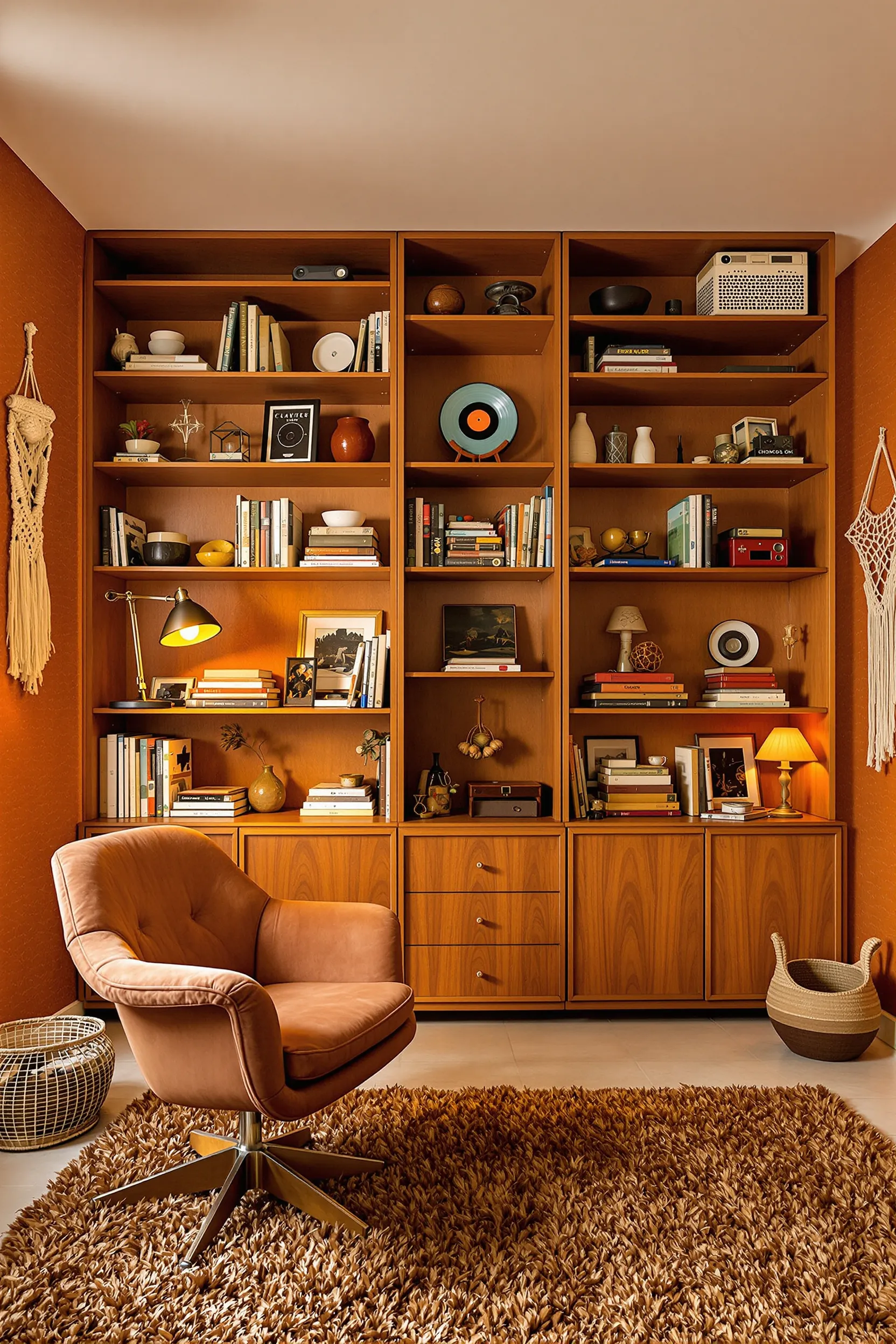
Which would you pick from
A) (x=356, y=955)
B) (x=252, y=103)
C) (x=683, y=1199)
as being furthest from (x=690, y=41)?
(x=683, y=1199)

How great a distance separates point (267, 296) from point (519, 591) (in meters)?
1.50

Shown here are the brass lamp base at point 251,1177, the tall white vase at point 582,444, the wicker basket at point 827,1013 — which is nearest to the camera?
the brass lamp base at point 251,1177

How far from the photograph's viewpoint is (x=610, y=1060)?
3.04m

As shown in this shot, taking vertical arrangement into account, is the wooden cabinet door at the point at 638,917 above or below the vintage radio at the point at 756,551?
below

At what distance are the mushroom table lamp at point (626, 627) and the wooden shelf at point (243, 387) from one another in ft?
4.16

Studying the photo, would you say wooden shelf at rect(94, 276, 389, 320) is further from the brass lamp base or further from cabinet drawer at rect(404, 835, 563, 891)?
the brass lamp base

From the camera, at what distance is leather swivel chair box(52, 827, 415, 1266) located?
187 cm

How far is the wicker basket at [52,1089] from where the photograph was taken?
2.40m

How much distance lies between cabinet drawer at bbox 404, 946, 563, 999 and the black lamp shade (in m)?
1.37

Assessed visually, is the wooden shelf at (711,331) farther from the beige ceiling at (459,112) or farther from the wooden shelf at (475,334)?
the beige ceiling at (459,112)

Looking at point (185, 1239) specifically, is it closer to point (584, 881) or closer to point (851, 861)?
point (584, 881)

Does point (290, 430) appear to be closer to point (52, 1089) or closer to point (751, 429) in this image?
point (751, 429)

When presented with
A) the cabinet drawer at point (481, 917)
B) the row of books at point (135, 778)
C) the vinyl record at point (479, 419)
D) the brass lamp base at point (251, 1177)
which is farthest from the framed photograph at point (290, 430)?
the brass lamp base at point (251, 1177)

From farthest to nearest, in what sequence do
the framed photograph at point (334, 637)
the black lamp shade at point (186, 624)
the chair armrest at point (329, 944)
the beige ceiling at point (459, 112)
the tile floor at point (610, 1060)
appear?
the framed photograph at point (334, 637)
the black lamp shade at point (186, 624)
the tile floor at point (610, 1060)
the chair armrest at point (329, 944)
the beige ceiling at point (459, 112)
